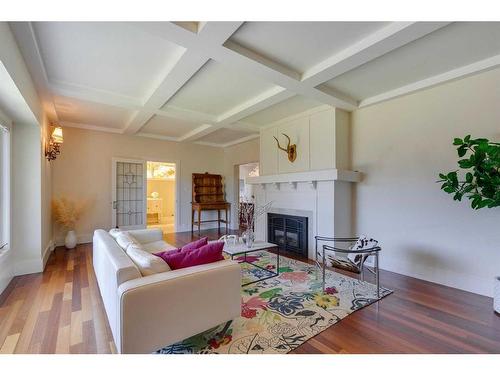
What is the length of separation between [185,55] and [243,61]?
61 centimetres

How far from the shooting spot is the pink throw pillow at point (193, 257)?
6.40ft

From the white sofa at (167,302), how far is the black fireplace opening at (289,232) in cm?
266

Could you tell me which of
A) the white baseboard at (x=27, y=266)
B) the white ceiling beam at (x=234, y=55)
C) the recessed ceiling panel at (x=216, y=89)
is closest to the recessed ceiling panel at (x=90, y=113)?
the recessed ceiling panel at (x=216, y=89)

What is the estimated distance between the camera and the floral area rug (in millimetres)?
1861

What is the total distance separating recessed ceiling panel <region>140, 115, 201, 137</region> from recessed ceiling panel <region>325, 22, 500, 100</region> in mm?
3209

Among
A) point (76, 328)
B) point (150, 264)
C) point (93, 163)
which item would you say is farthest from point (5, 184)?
point (150, 264)

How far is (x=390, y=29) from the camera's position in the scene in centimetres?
211

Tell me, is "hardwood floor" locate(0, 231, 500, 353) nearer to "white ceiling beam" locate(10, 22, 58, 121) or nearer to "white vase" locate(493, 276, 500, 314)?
"white vase" locate(493, 276, 500, 314)

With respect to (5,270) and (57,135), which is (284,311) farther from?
(57,135)

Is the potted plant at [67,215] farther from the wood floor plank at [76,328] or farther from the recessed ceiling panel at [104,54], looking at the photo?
the wood floor plank at [76,328]

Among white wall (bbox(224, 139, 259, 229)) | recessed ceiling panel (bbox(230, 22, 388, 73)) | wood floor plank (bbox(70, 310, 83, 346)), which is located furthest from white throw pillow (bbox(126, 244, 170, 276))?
white wall (bbox(224, 139, 259, 229))

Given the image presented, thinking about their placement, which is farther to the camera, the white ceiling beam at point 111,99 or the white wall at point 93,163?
the white wall at point 93,163

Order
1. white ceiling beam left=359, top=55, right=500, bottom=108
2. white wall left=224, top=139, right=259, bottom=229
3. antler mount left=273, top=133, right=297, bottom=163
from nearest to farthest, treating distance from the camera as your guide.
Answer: white ceiling beam left=359, top=55, right=500, bottom=108, antler mount left=273, top=133, right=297, bottom=163, white wall left=224, top=139, right=259, bottom=229

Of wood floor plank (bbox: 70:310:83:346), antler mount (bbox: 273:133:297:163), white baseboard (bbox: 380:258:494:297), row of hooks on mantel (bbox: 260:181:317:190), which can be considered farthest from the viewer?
antler mount (bbox: 273:133:297:163)
